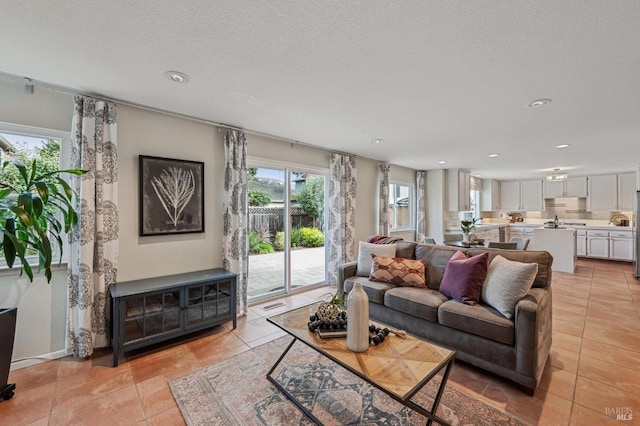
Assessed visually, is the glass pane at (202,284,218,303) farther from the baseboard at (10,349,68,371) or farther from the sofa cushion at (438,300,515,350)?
the sofa cushion at (438,300,515,350)

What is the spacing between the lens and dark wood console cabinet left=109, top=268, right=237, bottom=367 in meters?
2.46

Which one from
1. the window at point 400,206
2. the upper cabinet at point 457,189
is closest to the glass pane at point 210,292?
the window at point 400,206

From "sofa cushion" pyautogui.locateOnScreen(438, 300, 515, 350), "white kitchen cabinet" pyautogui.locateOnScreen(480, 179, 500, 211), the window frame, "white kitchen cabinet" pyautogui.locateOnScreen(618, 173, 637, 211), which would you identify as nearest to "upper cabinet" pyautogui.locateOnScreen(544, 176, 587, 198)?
"white kitchen cabinet" pyautogui.locateOnScreen(618, 173, 637, 211)

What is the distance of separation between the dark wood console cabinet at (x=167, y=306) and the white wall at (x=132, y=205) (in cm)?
26

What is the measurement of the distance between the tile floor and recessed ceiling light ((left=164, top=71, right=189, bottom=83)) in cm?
249

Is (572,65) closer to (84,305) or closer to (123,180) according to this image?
(123,180)

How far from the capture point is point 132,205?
9.46 ft

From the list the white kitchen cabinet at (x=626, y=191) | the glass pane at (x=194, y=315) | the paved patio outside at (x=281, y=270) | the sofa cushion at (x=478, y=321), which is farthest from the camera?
the white kitchen cabinet at (x=626, y=191)

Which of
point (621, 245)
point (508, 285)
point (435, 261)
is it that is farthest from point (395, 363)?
point (621, 245)

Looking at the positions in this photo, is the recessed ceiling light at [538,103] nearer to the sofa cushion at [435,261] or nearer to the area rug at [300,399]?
the sofa cushion at [435,261]

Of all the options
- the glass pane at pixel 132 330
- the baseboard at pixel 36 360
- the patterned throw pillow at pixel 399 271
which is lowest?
the baseboard at pixel 36 360

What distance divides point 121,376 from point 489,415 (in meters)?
2.84

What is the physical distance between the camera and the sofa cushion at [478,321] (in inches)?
83.4

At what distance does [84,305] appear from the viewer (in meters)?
2.48
